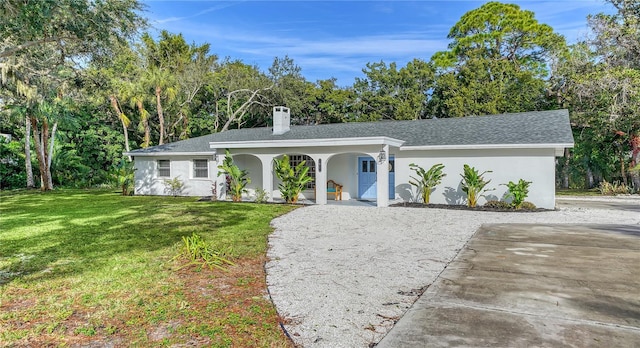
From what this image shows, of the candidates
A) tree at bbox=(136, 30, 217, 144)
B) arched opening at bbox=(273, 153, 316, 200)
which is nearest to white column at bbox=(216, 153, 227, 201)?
arched opening at bbox=(273, 153, 316, 200)

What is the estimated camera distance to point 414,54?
31219mm

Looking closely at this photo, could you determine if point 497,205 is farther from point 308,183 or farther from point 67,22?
point 67,22

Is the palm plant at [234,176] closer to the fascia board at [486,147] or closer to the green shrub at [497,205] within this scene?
the fascia board at [486,147]

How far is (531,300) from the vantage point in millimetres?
4152

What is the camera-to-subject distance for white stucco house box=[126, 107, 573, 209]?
13.0 metres

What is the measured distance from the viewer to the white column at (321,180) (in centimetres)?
1471

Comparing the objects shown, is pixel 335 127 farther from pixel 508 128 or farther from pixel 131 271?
pixel 131 271

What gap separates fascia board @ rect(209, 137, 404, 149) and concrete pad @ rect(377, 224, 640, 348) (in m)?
6.62

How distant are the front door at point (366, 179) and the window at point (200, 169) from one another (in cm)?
735

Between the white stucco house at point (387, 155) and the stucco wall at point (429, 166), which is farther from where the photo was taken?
the white stucco house at point (387, 155)

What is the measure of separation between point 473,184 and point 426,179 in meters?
1.65

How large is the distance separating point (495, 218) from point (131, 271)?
30.9 ft

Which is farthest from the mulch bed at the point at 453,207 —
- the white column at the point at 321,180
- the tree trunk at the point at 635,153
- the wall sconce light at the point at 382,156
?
the tree trunk at the point at 635,153

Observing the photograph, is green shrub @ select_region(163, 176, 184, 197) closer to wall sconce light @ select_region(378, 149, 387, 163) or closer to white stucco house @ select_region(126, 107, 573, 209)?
white stucco house @ select_region(126, 107, 573, 209)
